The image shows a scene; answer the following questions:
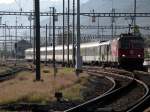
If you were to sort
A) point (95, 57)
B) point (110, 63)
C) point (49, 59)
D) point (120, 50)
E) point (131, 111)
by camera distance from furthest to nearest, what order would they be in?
point (49, 59)
point (95, 57)
point (110, 63)
point (120, 50)
point (131, 111)

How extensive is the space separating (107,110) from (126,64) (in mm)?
32281

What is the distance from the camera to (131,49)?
1880 inches

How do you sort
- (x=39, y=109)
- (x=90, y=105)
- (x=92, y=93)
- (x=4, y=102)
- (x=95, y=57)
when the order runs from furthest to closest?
(x=95, y=57) < (x=92, y=93) < (x=4, y=102) < (x=90, y=105) < (x=39, y=109)

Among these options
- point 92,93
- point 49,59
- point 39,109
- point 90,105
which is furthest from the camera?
point 49,59

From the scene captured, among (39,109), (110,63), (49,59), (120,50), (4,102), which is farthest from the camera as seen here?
(49,59)

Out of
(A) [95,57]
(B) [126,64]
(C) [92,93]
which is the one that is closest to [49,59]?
(A) [95,57]

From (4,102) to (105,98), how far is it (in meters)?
3.83

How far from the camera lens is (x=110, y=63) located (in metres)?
54.2

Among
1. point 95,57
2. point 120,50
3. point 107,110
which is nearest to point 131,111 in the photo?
point 107,110

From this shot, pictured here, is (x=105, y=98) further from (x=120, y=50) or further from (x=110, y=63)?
(x=110, y=63)

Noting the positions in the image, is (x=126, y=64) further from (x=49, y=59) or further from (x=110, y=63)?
(x=49, y=59)

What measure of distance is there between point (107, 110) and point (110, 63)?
1498 inches

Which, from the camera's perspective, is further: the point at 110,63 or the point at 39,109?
the point at 110,63

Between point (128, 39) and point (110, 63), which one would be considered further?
point (110, 63)
